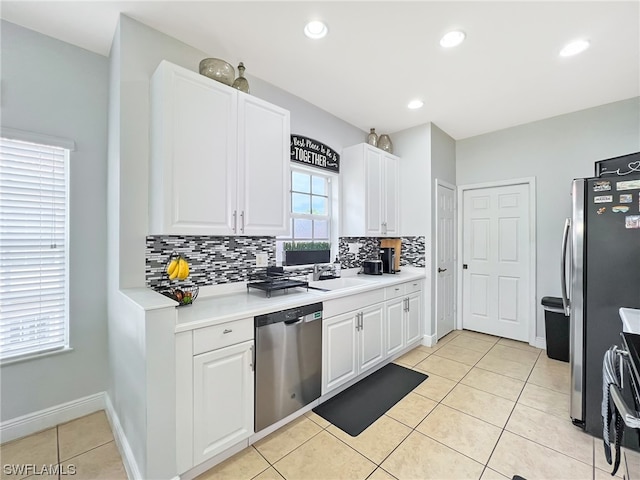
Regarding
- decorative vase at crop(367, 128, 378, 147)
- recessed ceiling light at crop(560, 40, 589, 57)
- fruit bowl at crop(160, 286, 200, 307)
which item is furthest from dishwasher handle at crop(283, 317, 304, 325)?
recessed ceiling light at crop(560, 40, 589, 57)

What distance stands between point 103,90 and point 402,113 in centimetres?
294

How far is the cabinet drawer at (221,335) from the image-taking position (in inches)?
62.2

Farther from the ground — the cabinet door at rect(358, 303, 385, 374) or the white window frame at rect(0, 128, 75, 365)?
the white window frame at rect(0, 128, 75, 365)

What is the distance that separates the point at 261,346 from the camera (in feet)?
6.04

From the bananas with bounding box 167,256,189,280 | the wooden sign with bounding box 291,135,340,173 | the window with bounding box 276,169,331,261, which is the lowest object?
the bananas with bounding box 167,256,189,280

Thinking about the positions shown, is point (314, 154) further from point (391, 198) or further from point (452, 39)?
point (452, 39)

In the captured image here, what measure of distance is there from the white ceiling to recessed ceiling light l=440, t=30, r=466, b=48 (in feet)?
0.14

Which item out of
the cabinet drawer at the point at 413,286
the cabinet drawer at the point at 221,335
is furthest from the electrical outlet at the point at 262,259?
the cabinet drawer at the point at 413,286

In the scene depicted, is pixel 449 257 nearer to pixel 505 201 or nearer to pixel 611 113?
pixel 505 201

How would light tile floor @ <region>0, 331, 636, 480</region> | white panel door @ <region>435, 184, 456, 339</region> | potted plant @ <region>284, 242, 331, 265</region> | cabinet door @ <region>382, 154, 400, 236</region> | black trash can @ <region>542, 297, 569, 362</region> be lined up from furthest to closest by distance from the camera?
white panel door @ <region>435, 184, 456, 339</region>
cabinet door @ <region>382, 154, 400, 236</region>
black trash can @ <region>542, 297, 569, 362</region>
potted plant @ <region>284, 242, 331, 265</region>
light tile floor @ <region>0, 331, 636, 480</region>

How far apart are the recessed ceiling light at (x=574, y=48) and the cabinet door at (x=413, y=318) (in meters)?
2.58

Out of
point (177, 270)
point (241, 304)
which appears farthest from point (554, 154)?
point (177, 270)

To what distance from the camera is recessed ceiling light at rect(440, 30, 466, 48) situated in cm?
201

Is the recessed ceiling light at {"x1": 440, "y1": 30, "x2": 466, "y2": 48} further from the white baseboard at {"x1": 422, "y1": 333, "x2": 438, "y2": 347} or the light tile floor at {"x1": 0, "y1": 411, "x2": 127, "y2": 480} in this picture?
the light tile floor at {"x1": 0, "y1": 411, "x2": 127, "y2": 480}
